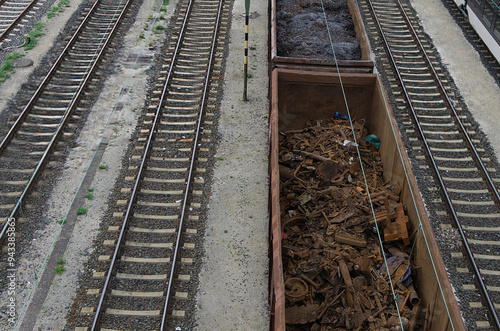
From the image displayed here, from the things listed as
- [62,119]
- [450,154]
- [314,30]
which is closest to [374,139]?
[450,154]

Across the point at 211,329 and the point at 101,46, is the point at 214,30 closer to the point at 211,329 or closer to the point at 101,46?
the point at 101,46

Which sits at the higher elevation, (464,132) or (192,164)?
(192,164)

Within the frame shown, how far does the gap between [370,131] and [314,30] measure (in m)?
4.78

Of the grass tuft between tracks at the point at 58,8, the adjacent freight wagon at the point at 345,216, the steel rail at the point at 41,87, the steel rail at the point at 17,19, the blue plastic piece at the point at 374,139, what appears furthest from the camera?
the grass tuft between tracks at the point at 58,8

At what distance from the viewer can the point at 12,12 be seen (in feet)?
57.0

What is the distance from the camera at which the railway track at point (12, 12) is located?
53.7ft

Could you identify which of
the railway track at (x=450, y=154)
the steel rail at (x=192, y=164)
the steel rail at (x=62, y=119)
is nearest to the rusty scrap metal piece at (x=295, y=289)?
the steel rail at (x=192, y=164)

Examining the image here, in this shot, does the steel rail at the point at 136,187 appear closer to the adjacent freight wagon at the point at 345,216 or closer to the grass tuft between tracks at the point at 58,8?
the adjacent freight wagon at the point at 345,216

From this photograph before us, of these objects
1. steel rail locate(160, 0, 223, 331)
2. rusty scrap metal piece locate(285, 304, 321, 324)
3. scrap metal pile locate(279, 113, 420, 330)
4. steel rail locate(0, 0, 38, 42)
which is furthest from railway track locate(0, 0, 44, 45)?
rusty scrap metal piece locate(285, 304, 321, 324)

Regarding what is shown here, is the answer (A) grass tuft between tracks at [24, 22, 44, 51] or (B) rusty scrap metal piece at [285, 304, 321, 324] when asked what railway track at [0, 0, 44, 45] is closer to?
(A) grass tuft between tracks at [24, 22, 44, 51]

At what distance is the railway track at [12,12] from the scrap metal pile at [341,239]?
36.0 ft

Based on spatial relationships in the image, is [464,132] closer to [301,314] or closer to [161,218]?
[301,314]

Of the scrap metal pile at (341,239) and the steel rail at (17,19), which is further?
the steel rail at (17,19)

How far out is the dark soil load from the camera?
13.5 m
